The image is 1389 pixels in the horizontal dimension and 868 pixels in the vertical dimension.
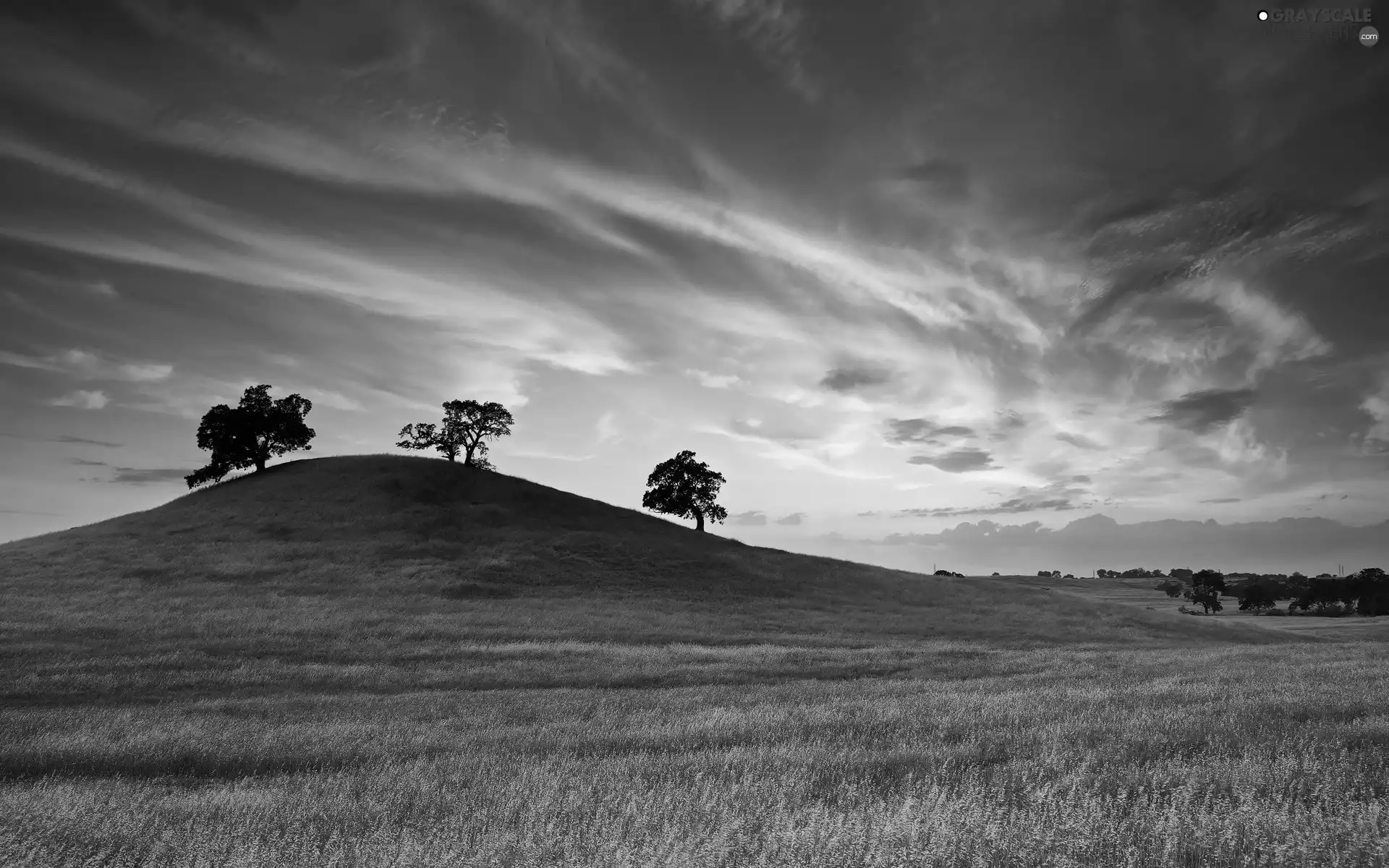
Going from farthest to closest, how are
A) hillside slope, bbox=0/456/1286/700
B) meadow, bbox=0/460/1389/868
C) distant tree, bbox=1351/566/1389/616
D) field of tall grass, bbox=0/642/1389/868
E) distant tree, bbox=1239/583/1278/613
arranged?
distant tree, bbox=1239/583/1278/613 → distant tree, bbox=1351/566/1389/616 → hillside slope, bbox=0/456/1286/700 → meadow, bbox=0/460/1389/868 → field of tall grass, bbox=0/642/1389/868

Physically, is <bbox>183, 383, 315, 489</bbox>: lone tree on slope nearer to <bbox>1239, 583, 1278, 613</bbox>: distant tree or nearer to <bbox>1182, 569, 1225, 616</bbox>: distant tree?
<bbox>1182, 569, 1225, 616</bbox>: distant tree

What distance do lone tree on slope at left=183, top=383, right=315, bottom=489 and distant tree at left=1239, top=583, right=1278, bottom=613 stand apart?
433 ft

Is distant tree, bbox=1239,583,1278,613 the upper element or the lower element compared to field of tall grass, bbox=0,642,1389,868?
upper

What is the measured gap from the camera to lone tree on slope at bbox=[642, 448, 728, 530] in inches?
3187

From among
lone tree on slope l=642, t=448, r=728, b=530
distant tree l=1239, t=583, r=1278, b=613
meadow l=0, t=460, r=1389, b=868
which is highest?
lone tree on slope l=642, t=448, r=728, b=530

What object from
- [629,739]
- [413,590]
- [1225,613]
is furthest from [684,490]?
[1225,613]

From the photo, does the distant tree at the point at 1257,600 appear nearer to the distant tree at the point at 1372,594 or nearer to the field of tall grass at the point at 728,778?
the distant tree at the point at 1372,594

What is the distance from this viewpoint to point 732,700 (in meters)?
18.0

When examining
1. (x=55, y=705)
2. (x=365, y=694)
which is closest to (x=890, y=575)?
(x=365, y=694)

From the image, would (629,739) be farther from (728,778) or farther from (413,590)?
(413,590)

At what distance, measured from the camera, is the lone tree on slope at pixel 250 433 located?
240ft

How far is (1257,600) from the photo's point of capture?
11944cm

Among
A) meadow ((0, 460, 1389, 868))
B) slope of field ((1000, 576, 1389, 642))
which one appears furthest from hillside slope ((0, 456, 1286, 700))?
slope of field ((1000, 576, 1389, 642))

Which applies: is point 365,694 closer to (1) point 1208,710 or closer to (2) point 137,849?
(2) point 137,849
